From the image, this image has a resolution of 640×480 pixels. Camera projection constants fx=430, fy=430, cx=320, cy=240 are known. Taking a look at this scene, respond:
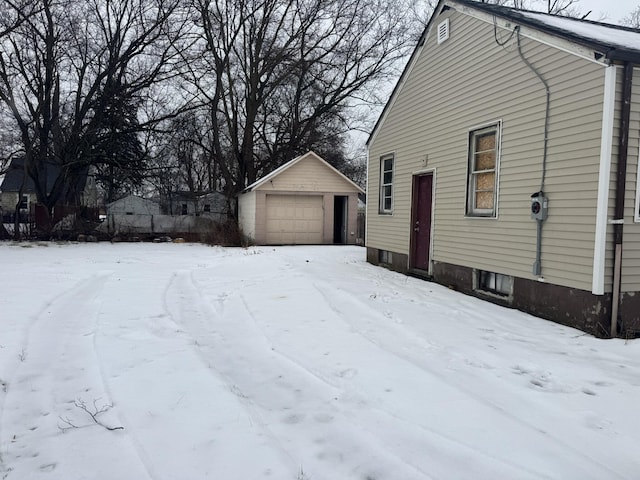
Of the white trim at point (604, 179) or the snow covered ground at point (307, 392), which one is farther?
the white trim at point (604, 179)

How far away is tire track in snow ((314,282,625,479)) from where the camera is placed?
2.63m

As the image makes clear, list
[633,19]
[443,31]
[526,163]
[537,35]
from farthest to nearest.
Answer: [633,19], [443,31], [526,163], [537,35]

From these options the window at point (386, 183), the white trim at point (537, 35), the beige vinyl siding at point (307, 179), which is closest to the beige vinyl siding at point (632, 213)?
the white trim at point (537, 35)

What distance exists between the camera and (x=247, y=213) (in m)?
20.2

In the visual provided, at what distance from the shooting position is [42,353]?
4.23 meters

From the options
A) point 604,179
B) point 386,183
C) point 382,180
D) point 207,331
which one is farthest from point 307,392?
point 382,180

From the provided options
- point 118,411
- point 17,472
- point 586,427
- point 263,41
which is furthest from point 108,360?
point 263,41

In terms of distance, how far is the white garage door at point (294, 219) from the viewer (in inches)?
743

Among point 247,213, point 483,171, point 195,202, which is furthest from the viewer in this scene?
point 195,202

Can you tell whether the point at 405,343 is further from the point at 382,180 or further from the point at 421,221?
the point at 382,180

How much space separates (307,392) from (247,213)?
17.3m

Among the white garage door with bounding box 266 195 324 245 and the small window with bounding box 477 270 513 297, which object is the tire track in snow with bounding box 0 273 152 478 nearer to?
the small window with bounding box 477 270 513 297

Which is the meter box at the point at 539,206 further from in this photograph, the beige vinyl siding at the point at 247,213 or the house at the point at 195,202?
the house at the point at 195,202

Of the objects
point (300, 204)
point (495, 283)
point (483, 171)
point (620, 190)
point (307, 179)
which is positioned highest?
point (307, 179)
